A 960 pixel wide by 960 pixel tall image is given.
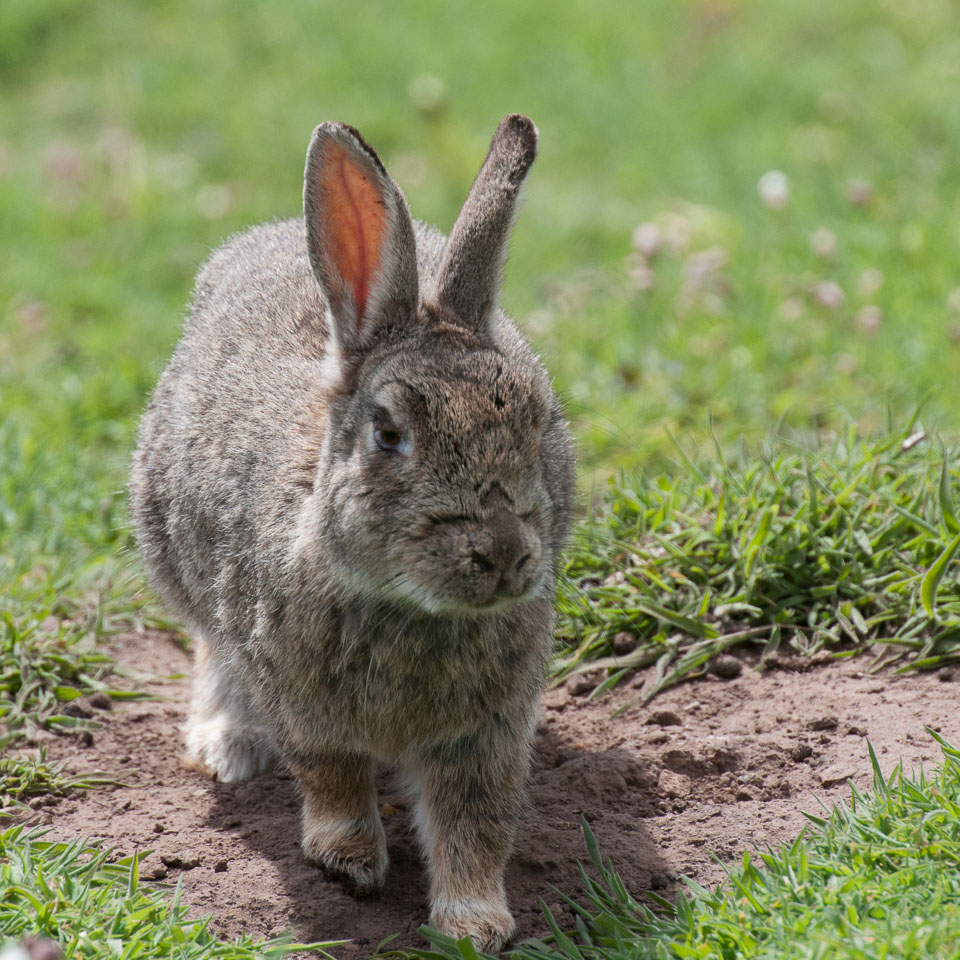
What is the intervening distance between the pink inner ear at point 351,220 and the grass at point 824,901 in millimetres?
1600

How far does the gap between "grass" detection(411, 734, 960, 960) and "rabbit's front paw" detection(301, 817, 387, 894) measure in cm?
34

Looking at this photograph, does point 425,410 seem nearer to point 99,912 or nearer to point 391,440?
point 391,440

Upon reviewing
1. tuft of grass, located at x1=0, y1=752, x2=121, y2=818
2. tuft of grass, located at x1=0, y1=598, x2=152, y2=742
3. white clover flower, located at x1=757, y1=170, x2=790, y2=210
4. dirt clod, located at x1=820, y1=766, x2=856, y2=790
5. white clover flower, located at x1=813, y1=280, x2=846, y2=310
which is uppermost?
white clover flower, located at x1=757, y1=170, x2=790, y2=210

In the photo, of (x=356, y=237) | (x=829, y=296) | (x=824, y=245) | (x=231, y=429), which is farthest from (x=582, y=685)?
(x=824, y=245)

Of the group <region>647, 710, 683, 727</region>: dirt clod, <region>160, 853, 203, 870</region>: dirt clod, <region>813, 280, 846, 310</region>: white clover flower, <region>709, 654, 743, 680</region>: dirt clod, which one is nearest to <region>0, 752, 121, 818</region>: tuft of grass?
<region>160, 853, 203, 870</region>: dirt clod

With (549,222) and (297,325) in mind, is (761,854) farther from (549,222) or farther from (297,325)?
(549,222)

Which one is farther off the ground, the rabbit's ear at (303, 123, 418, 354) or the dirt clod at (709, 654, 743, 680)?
the rabbit's ear at (303, 123, 418, 354)

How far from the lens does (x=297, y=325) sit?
4.07 meters

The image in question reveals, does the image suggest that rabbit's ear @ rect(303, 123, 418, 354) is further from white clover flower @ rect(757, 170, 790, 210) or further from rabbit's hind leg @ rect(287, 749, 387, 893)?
white clover flower @ rect(757, 170, 790, 210)

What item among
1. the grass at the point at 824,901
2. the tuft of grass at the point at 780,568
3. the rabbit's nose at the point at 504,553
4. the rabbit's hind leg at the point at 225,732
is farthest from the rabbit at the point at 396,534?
the tuft of grass at the point at 780,568

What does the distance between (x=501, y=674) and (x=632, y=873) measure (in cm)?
59

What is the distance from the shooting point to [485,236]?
11.5ft

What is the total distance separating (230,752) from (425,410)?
1.53 m

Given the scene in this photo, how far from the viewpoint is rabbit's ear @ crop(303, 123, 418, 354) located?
11.1 ft
